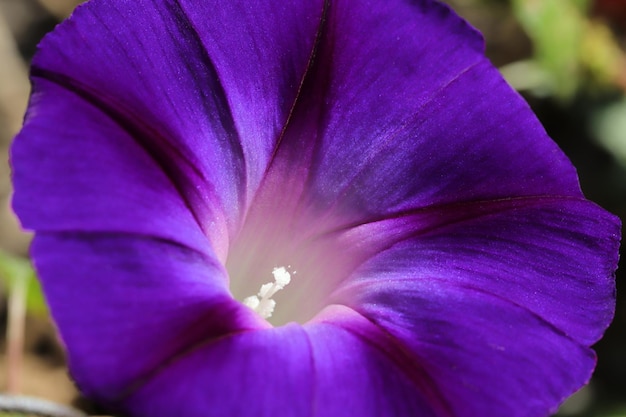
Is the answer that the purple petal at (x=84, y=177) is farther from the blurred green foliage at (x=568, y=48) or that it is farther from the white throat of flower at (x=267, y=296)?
the blurred green foliage at (x=568, y=48)

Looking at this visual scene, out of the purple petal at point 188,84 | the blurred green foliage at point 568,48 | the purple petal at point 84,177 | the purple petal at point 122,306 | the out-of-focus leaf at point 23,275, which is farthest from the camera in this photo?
the blurred green foliage at point 568,48

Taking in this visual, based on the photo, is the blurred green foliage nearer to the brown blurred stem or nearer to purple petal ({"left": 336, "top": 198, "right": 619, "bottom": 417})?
purple petal ({"left": 336, "top": 198, "right": 619, "bottom": 417})

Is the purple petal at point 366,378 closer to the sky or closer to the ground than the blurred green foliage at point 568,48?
closer to the sky

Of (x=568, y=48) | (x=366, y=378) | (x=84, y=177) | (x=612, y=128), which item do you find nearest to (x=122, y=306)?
(x=84, y=177)

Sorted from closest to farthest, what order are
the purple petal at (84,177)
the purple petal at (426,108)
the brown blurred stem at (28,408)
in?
the purple petal at (84,177) → the purple petal at (426,108) → the brown blurred stem at (28,408)

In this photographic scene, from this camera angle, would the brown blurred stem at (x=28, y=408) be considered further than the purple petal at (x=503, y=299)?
Yes

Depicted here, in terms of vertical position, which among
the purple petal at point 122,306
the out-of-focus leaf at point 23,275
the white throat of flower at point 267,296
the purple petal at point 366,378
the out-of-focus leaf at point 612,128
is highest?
the purple petal at point 122,306

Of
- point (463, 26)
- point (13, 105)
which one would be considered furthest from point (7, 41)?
point (463, 26)

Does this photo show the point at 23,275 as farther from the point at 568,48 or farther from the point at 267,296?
the point at 568,48

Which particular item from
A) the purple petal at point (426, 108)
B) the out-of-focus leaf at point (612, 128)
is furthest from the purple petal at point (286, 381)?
the out-of-focus leaf at point (612, 128)
